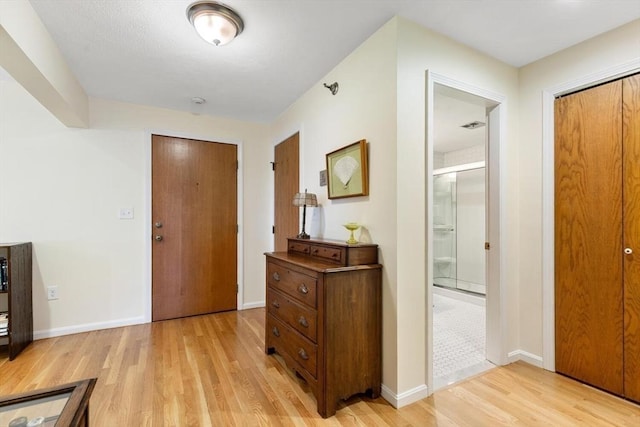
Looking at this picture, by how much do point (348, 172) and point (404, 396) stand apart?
1506 mm

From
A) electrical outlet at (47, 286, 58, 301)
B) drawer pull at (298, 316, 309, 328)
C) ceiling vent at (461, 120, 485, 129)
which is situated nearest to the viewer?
drawer pull at (298, 316, 309, 328)

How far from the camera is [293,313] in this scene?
204 centimetres

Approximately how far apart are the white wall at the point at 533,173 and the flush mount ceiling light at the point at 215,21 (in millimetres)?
2245

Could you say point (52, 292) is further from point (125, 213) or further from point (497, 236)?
point (497, 236)

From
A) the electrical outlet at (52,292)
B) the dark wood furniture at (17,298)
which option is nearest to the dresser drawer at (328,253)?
the dark wood furniture at (17,298)

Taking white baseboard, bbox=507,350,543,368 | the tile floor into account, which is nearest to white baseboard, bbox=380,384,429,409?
the tile floor

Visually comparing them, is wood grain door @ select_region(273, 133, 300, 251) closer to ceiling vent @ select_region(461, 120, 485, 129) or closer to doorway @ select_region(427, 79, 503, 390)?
doorway @ select_region(427, 79, 503, 390)

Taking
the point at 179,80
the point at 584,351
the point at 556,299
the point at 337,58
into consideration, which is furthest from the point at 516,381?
the point at 179,80

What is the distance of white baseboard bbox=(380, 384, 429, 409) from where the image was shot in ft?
5.82

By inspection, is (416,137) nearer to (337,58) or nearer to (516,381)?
(337,58)

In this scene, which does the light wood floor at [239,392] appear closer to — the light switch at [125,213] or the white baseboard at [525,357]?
the white baseboard at [525,357]

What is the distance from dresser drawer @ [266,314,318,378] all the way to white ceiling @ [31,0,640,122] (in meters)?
2.02

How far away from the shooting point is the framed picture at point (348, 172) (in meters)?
2.04

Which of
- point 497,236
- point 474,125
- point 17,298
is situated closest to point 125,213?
point 17,298
